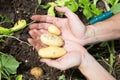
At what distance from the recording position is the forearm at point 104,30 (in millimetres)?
1968

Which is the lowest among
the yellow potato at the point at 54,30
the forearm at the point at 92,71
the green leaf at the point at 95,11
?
the forearm at the point at 92,71

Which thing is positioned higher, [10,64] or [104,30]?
[104,30]

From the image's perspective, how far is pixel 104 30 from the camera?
199 centimetres

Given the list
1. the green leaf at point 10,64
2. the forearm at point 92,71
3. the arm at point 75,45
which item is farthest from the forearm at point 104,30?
the green leaf at point 10,64

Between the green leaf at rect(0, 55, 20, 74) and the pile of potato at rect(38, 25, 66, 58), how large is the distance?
17cm

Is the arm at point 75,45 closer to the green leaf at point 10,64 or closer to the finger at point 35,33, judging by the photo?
the finger at point 35,33

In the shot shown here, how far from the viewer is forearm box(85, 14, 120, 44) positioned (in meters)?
1.97

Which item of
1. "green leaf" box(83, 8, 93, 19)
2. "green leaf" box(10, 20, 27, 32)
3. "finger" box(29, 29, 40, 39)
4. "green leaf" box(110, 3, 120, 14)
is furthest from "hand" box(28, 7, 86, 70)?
"green leaf" box(110, 3, 120, 14)

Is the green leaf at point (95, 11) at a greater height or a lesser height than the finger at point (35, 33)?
→ greater

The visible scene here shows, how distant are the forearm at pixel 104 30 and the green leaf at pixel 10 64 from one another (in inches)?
16.8

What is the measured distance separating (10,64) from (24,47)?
0.28m

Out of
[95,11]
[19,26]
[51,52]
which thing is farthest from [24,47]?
[95,11]

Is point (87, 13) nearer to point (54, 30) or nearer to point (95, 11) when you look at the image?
point (95, 11)

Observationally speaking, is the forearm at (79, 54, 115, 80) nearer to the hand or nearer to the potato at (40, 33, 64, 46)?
the hand
